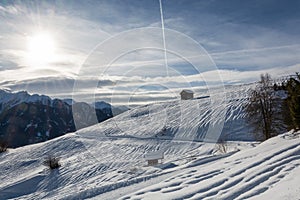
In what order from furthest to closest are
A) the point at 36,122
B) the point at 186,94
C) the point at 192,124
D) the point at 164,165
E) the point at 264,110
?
the point at 36,122 < the point at 186,94 < the point at 192,124 < the point at 264,110 < the point at 164,165

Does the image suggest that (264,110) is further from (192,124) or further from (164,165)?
(164,165)

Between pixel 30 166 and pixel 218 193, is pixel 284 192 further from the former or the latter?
pixel 30 166

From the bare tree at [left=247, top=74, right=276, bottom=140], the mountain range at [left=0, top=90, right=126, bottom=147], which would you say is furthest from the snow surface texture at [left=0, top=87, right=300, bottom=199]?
the mountain range at [left=0, top=90, right=126, bottom=147]

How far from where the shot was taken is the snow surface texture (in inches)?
278

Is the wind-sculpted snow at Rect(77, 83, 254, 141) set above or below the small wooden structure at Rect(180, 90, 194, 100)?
below

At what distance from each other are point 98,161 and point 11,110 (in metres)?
202

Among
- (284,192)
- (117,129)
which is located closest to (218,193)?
(284,192)

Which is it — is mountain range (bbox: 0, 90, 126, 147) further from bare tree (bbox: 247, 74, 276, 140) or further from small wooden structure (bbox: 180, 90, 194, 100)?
bare tree (bbox: 247, 74, 276, 140)

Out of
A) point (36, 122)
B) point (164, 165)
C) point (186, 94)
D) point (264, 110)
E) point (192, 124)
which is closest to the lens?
point (164, 165)

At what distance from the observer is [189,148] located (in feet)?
72.3

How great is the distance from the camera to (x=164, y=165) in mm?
13484

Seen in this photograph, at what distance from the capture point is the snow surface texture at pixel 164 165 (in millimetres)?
7070

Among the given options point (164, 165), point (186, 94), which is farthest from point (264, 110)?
point (186, 94)

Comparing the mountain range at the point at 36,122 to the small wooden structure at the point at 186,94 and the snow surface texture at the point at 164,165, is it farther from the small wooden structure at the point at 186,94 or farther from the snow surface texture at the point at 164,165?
the snow surface texture at the point at 164,165
